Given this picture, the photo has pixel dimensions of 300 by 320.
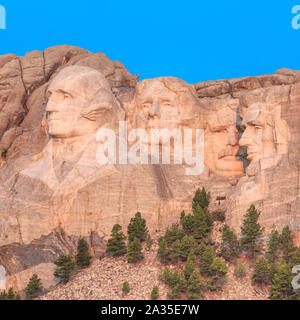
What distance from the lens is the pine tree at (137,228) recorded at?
3581cm

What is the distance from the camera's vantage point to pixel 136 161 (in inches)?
1517

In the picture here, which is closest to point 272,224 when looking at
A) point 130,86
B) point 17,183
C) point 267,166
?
point 267,166

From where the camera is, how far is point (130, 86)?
45.4 meters

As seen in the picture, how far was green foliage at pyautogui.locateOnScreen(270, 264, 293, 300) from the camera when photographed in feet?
101

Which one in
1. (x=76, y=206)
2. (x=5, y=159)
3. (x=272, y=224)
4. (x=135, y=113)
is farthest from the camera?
(x=5, y=159)

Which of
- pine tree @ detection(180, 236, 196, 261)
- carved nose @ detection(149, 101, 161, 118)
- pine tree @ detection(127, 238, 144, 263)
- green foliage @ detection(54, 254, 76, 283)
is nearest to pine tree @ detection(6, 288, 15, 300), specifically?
green foliage @ detection(54, 254, 76, 283)

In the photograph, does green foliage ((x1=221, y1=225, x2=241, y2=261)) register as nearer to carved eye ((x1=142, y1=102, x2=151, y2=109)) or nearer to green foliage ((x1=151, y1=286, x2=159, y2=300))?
green foliage ((x1=151, y1=286, x2=159, y2=300))

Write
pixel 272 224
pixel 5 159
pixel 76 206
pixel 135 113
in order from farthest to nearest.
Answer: pixel 5 159 < pixel 135 113 < pixel 76 206 < pixel 272 224

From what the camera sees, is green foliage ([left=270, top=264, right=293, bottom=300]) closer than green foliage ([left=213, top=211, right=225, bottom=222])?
Yes

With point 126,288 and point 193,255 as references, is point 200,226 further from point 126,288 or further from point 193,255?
point 126,288

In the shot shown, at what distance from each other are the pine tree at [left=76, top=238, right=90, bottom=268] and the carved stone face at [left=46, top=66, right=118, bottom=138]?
15.9 ft

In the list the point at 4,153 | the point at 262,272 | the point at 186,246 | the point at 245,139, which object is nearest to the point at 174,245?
the point at 186,246

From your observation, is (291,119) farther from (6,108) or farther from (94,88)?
(6,108)

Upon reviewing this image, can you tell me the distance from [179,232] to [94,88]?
24.4 ft
